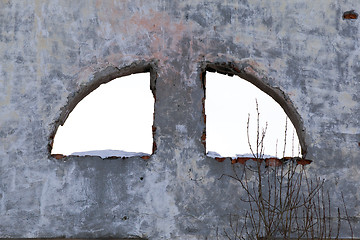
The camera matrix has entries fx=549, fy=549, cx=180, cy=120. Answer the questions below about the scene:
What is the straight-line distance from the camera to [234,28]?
225 inches

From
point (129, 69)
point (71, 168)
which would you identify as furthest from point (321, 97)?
point (71, 168)

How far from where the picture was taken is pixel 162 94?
5.51 meters

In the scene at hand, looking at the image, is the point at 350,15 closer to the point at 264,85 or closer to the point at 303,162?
the point at 264,85

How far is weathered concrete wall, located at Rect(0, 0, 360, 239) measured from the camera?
17.1 feet

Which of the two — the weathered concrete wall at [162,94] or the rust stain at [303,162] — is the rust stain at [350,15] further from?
the rust stain at [303,162]

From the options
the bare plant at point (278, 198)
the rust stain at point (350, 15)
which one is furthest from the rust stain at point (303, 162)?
the rust stain at point (350, 15)

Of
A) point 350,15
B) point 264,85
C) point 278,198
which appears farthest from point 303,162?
point 350,15

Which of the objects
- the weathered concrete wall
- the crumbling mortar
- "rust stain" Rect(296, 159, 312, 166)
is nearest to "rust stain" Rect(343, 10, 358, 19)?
the weathered concrete wall

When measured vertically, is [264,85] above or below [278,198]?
above

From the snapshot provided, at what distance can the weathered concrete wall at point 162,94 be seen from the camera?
520 centimetres

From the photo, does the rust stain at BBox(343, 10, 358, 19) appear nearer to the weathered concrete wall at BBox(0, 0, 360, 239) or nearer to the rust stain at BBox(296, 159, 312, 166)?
the weathered concrete wall at BBox(0, 0, 360, 239)

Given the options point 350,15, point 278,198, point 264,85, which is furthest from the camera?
point 350,15

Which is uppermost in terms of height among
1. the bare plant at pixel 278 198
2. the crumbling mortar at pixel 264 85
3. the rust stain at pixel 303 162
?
the crumbling mortar at pixel 264 85

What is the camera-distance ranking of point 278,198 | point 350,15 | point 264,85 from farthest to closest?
point 350,15 < point 264,85 < point 278,198
